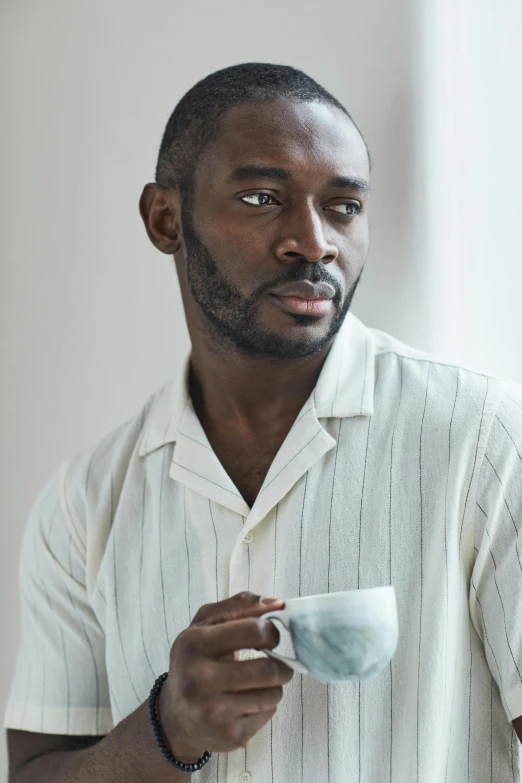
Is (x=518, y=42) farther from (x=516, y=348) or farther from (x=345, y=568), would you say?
(x=345, y=568)

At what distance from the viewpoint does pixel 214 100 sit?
1275 millimetres

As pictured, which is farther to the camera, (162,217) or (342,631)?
(162,217)

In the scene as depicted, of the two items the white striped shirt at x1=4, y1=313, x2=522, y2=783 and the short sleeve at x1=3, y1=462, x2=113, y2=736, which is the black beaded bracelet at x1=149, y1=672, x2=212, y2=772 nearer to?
the white striped shirt at x1=4, y1=313, x2=522, y2=783

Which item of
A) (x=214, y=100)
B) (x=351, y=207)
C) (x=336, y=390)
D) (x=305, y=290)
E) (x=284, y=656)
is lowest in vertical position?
(x=284, y=656)

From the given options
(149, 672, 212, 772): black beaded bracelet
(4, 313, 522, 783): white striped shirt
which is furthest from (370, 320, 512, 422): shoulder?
(149, 672, 212, 772): black beaded bracelet

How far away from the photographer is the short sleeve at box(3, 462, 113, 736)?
1.38 metres

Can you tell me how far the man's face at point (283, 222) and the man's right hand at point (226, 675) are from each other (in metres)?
0.38

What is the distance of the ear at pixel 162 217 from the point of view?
1356mm

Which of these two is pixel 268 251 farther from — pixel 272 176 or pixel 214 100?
pixel 214 100

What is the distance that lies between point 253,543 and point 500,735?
37 centimetres

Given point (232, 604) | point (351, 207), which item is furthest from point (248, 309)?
point (232, 604)

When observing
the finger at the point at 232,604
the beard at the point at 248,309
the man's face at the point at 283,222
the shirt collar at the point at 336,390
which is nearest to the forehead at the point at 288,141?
the man's face at the point at 283,222

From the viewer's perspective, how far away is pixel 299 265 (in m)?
1.17

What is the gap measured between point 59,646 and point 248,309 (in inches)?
22.9
